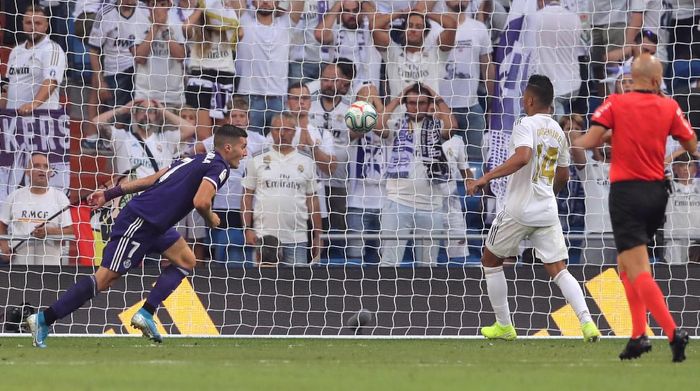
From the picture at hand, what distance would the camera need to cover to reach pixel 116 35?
14.4 meters

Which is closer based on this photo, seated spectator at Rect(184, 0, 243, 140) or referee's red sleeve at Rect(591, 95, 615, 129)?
referee's red sleeve at Rect(591, 95, 615, 129)

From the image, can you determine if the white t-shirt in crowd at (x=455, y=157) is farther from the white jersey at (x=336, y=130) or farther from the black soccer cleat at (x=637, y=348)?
the black soccer cleat at (x=637, y=348)

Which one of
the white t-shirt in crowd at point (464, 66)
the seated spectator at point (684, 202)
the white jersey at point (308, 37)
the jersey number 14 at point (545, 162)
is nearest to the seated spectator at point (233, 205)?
the white jersey at point (308, 37)

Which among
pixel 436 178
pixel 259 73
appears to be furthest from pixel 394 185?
pixel 259 73

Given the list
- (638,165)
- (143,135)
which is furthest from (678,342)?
(143,135)

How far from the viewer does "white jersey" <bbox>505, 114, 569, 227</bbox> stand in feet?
34.9

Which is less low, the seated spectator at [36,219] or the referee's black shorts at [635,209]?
the referee's black shorts at [635,209]

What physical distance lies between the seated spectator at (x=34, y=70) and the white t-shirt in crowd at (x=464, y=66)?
416 cm

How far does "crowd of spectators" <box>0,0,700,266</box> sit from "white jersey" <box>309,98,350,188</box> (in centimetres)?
2

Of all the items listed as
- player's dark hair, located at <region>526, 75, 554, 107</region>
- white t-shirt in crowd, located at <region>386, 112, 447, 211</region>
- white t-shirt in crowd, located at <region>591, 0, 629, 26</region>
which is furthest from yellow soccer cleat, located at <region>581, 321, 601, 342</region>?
white t-shirt in crowd, located at <region>591, 0, 629, 26</region>

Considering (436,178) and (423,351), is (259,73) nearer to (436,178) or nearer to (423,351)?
(436,178)

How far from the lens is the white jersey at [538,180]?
1062 centimetres

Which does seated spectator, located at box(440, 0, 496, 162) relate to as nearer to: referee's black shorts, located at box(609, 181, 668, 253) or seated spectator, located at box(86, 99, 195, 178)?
seated spectator, located at box(86, 99, 195, 178)

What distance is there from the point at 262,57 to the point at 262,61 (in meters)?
0.04
